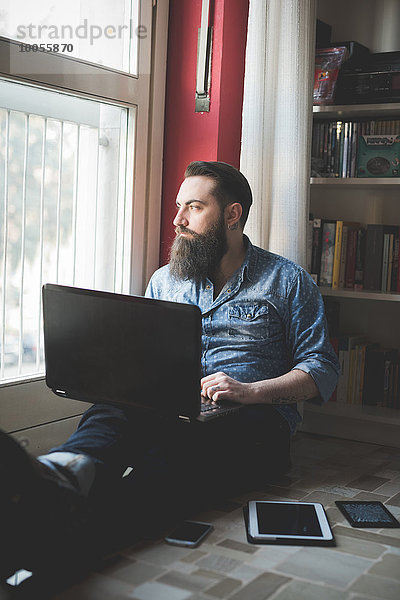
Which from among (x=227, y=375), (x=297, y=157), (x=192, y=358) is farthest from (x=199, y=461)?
(x=297, y=157)

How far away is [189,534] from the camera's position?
1.71 metres

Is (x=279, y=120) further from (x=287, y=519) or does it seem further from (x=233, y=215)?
(x=287, y=519)

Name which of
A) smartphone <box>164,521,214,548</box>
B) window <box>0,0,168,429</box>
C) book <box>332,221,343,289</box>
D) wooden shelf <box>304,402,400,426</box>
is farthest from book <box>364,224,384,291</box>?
smartphone <box>164,521,214,548</box>

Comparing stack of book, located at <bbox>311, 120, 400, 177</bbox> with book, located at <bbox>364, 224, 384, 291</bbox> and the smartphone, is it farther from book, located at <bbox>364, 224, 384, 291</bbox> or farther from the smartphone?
the smartphone

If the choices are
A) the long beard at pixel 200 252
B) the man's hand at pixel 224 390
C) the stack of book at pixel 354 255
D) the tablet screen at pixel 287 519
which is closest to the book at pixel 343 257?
the stack of book at pixel 354 255

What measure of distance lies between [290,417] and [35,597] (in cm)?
96

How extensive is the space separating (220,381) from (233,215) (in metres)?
0.58

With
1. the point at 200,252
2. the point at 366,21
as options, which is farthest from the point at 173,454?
the point at 366,21

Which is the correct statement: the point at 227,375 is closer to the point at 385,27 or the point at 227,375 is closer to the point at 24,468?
the point at 24,468

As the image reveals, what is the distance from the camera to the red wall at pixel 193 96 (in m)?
2.46

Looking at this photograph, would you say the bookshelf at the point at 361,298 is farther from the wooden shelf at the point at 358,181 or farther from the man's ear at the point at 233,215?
the man's ear at the point at 233,215

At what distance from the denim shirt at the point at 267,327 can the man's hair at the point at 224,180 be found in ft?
0.61

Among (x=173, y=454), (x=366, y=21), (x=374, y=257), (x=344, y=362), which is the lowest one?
(x=173, y=454)

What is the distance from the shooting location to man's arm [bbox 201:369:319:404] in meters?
1.88
